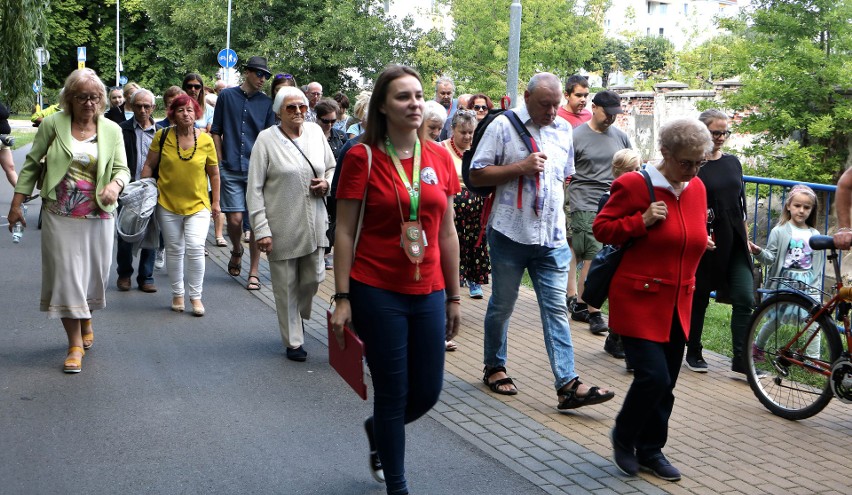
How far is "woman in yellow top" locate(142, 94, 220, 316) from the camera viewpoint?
31.4 feet

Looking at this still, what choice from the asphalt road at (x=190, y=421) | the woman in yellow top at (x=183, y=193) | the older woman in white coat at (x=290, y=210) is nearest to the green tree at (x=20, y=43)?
the woman in yellow top at (x=183, y=193)

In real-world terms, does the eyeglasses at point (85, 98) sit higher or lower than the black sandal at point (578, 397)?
higher

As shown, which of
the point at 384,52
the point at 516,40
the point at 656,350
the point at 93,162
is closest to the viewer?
the point at 656,350

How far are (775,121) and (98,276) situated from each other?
22.7 m

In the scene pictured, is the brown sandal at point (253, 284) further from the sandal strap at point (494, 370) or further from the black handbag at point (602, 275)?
the black handbag at point (602, 275)

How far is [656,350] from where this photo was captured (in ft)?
17.7

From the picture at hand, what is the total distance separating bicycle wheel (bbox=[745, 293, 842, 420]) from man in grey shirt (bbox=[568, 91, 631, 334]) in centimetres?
207

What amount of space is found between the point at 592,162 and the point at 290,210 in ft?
8.78

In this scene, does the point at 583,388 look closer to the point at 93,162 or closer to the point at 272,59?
the point at 93,162

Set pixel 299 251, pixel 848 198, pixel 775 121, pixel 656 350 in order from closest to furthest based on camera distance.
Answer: pixel 656 350
pixel 848 198
pixel 299 251
pixel 775 121

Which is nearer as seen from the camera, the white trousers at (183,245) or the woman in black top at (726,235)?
the woman in black top at (726,235)

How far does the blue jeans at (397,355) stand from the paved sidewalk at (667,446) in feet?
3.27

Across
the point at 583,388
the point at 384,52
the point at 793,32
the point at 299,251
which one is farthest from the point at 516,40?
the point at 384,52

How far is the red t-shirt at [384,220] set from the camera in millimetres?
4641
